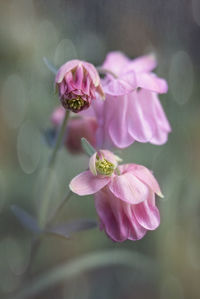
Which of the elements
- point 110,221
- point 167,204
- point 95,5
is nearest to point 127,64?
point 110,221

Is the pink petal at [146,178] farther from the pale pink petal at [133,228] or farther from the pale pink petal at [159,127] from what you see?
the pale pink petal at [159,127]

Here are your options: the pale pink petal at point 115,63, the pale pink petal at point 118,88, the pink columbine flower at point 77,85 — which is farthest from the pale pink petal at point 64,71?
the pale pink petal at point 115,63

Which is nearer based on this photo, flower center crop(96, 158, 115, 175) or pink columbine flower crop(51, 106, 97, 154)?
flower center crop(96, 158, 115, 175)

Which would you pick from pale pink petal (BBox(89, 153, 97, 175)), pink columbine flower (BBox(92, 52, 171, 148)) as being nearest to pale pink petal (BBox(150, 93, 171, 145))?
pink columbine flower (BBox(92, 52, 171, 148))

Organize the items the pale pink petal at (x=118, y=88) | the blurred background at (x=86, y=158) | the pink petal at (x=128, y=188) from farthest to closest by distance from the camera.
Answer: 1. the blurred background at (x=86, y=158)
2. the pale pink petal at (x=118, y=88)
3. the pink petal at (x=128, y=188)

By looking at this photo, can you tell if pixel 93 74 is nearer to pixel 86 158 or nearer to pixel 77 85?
pixel 77 85

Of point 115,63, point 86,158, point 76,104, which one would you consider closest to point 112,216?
point 76,104

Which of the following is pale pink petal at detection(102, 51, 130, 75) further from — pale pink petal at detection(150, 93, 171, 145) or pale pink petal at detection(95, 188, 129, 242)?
pale pink petal at detection(95, 188, 129, 242)
